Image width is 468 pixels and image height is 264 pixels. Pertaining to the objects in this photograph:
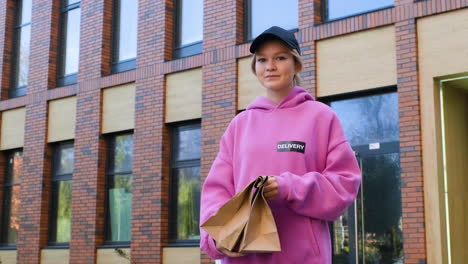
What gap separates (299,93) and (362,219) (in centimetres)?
805

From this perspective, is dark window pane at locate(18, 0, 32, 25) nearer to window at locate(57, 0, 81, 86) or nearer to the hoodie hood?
window at locate(57, 0, 81, 86)

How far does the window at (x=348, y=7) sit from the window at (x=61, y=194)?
696cm

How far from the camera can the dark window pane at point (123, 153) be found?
14352 millimetres

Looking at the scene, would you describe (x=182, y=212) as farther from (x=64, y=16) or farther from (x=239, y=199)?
(x=239, y=199)

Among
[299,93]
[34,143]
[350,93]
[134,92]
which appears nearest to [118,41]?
[134,92]

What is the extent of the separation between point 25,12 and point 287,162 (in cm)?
1655

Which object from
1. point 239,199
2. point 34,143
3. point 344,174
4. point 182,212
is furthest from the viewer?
point 34,143

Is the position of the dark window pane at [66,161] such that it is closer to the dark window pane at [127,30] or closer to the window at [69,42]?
the window at [69,42]

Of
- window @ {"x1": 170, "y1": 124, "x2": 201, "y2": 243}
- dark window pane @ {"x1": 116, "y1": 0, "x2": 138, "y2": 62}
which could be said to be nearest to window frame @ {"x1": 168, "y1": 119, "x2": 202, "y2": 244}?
window @ {"x1": 170, "y1": 124, "x2": 201, "y2": 243}

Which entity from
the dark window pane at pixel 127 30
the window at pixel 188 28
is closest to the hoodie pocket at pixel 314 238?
→ the window at pixel 188 28

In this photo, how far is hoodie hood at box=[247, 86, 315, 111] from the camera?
272 centimetres

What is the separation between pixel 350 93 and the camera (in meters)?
10.7

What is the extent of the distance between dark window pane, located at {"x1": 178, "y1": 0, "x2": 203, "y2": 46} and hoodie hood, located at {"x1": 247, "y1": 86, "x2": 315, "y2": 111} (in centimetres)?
1074

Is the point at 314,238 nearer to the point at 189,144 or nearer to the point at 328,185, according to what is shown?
the point at 328,185
